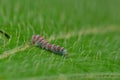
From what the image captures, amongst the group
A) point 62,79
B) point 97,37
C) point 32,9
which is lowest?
point 62,79

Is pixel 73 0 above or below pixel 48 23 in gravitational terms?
above

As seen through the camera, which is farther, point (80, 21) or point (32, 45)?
point (80, 21)

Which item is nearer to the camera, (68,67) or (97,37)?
(68,67)

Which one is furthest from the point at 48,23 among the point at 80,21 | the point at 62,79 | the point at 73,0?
the point at 62,79

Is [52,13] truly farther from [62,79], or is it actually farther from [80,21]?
[62,79]

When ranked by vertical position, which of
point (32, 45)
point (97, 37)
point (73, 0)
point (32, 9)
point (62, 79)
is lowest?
point (62, 79)

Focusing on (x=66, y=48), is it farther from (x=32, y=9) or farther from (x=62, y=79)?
(x=32, y=9)

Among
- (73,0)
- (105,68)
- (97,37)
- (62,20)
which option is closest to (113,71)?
(105,68)

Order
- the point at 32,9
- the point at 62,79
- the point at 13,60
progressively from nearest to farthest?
1. the point at 62,79
2. the point at 13,60
3. the point at 32,9

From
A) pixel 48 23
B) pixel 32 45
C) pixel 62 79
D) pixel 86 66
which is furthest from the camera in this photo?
pixel 48 23
